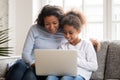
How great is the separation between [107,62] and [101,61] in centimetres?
6

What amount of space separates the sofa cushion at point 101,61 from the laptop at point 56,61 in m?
0.57

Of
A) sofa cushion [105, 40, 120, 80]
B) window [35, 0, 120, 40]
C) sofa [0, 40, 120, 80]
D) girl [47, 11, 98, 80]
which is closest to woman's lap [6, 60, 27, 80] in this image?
sofa [0, 40, 120, 80]

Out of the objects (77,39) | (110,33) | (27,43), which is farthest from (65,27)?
(110,33)

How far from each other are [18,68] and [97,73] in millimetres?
772

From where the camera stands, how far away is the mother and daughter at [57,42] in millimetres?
2127

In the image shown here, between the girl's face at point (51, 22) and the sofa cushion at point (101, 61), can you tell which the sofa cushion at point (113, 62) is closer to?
the sofa cushion at point (101, 61)

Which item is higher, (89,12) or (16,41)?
(89,12)

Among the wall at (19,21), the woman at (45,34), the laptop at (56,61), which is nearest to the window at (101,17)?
the wall at (19,21)

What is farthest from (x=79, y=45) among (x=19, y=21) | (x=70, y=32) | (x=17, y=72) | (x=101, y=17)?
(x=19, y=21)

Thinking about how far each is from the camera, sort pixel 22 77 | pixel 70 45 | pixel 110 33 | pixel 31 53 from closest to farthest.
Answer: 1. pixel 22 77
2. pixel 70 45
3. pixel 31 53
4. pixel 110 33

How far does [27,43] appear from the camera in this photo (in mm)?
2391

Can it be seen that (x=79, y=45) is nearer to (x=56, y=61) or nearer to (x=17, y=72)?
(x=56, y=61)

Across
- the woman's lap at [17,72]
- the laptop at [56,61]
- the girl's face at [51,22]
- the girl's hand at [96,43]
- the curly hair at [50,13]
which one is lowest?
the woman's lap at [17,72]

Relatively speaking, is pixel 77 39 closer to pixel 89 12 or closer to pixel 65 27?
pixel 65 27
